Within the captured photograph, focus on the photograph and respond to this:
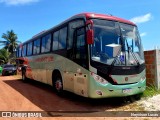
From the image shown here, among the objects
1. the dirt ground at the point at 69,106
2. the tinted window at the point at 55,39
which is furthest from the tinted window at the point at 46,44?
the dirt ground at the point at 69,106

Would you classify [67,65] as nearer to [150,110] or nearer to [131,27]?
[131,27]

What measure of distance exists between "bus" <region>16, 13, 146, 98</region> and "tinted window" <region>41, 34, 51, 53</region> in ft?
6.71

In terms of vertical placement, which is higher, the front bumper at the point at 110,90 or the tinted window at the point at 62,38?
the tinted window at the point at 62,38

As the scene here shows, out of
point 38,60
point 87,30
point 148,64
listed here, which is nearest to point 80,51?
point 87,30

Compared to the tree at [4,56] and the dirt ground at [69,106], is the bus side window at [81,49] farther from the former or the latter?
the tree at [4,56]

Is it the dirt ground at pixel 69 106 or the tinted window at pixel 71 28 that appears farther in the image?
the tinted window at pixel 71 28

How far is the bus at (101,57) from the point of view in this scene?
8.30 meters

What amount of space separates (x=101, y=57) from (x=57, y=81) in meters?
3.53

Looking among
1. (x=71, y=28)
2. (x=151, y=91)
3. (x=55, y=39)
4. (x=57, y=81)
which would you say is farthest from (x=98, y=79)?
(x=55, y=39)

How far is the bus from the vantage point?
8.30 m

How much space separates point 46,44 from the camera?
1337cm

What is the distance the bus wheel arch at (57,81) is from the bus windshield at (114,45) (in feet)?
10.5

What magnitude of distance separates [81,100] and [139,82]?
2.48 metres

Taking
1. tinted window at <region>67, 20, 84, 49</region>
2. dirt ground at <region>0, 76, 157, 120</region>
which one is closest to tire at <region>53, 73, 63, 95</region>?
dirt ground at <region>0, 76, 157, 120</region>
